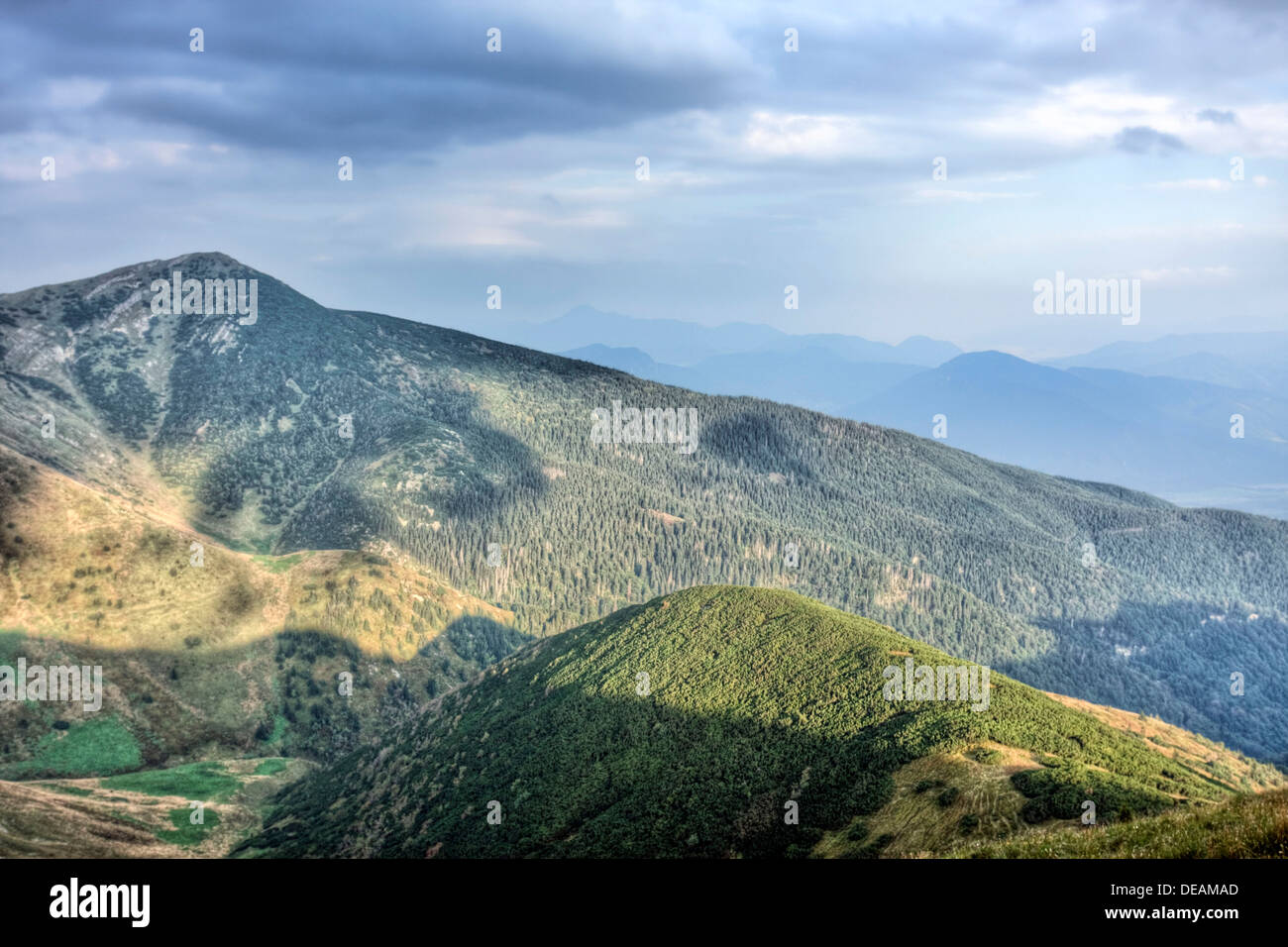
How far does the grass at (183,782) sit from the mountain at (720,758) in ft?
47.4

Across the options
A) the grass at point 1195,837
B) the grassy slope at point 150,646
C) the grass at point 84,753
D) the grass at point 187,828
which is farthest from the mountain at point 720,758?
the grassy slope at point 150,646

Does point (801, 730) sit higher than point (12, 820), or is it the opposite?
point (801, 730)

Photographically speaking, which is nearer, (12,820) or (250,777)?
(12,820)

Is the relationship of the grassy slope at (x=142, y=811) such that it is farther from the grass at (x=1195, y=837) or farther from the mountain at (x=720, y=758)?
the grass at (x=1195, y=837)

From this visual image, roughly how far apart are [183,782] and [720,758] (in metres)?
97.4

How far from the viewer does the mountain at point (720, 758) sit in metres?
66.9

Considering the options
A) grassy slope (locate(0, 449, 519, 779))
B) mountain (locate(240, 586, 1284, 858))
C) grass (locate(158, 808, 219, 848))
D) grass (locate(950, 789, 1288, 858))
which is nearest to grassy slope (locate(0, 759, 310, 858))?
grass (locate(158, 808, 219, 848))

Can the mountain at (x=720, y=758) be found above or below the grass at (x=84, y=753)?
above
